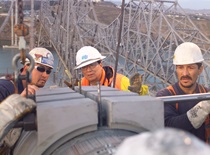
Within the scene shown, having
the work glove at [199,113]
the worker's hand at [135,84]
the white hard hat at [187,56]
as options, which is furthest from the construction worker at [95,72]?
the work glove at [199,113]

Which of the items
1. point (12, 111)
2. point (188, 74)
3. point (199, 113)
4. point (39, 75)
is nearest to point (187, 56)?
point (188, 74)

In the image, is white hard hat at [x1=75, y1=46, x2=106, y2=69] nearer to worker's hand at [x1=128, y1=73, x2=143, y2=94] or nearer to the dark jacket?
worker's hand at [x1=128, y1=73, x2=143, y2=94]

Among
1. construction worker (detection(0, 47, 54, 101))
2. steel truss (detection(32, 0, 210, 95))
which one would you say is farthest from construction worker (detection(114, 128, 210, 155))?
steel truss (detection(32, 0, 210, 95))

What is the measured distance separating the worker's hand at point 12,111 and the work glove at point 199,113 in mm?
1121

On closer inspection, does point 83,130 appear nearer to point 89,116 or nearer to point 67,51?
point 89,116

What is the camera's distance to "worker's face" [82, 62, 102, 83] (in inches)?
133

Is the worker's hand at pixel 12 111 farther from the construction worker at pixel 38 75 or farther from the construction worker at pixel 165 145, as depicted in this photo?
the construction worker at pixel 38 75

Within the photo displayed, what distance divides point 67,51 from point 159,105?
14.9m

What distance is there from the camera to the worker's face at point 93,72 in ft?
11.1

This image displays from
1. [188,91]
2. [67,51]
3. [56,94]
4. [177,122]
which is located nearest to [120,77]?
[188,91]

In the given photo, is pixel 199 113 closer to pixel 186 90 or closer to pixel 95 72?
pixel 186 90

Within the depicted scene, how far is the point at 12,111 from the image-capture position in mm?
1364

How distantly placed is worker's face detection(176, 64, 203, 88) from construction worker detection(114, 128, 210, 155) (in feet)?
6.68

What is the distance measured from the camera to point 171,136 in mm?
688
